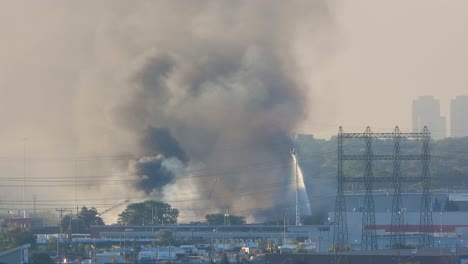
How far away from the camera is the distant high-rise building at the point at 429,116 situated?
17675 cm

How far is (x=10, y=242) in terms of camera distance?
200 feet

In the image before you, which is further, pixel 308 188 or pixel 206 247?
pixel 308 188

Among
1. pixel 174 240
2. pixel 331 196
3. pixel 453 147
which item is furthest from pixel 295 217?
pixel 453 147

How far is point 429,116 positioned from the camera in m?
183

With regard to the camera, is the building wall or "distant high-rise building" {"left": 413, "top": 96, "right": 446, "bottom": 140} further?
"distant high-rise building" {"left": 413, "top": 96, "right": 446, "bottom": 140}

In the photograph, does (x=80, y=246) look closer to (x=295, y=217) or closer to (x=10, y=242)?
(x=10, y=242)

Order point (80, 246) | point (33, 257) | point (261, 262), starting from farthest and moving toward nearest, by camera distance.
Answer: point (80, 246) → point (261, 262) → point (33, 257)

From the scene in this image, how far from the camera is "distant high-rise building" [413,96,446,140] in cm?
17675

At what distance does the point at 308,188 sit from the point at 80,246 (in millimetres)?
24461

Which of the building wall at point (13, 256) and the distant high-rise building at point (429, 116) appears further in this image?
the distant high-rise building at point (429, 116)

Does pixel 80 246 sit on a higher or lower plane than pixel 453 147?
lower

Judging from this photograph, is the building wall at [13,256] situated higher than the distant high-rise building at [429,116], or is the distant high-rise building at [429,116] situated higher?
the distant high-rise building at [429,116]

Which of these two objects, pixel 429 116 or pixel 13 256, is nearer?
pixel 13 256

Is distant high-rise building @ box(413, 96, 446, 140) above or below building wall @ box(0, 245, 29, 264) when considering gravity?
above
